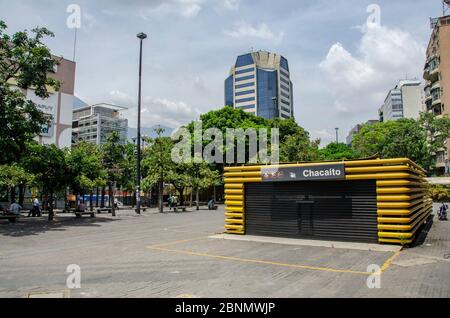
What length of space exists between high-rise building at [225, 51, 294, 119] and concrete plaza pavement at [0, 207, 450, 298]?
5979 inches

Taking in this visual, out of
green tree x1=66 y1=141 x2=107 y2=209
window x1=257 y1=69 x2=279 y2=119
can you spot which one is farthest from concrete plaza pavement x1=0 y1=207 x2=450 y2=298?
window x1=257 y1=69 x2=279 y2=119

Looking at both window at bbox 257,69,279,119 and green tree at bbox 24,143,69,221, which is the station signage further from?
window at bbox 257,69,279,119

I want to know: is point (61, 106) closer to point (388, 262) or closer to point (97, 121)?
point (388, 262)

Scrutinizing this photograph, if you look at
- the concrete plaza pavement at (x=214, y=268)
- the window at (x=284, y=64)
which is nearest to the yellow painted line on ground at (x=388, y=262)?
the concrete plaza pavement at (x=214, y=268)

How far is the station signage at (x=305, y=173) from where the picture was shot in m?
14.0

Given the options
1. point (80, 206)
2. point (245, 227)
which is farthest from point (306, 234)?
point (80, 206)

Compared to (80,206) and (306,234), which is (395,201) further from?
(80,206)

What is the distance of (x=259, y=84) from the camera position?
550 ft

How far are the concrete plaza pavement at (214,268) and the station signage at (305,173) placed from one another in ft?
8.77

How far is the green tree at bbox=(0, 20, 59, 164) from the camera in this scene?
803 inches

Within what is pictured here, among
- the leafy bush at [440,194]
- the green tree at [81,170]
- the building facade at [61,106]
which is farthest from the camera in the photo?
the building facade at [61,106]

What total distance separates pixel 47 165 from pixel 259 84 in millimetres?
150571

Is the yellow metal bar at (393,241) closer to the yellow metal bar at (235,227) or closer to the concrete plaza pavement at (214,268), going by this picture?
the concrete plaza pavement at (214,268)

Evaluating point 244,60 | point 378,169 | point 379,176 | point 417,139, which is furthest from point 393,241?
point 244,60
